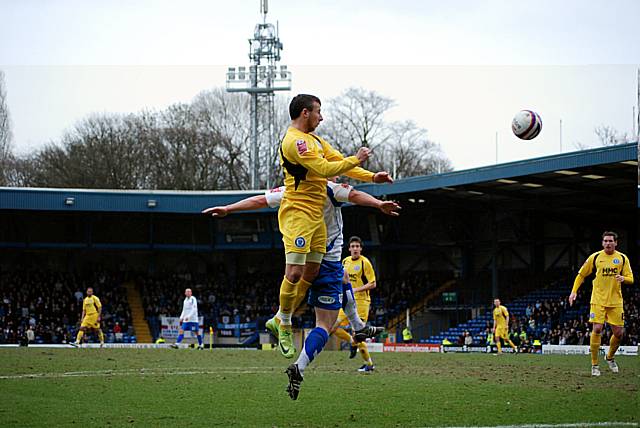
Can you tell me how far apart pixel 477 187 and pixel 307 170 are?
3048 cm

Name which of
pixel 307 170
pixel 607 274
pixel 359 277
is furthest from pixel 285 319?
pixel 359 277

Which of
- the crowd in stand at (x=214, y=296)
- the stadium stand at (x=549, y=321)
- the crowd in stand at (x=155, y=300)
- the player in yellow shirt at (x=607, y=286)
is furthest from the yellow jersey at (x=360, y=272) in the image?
the crowd in stand at (x=214, y=296)

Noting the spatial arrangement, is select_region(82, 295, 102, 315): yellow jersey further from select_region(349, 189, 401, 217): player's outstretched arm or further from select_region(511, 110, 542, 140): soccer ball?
select_region(349, 189, 401, 217): player's outstretched arm

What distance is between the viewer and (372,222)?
47.2m

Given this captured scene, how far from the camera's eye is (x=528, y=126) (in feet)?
60.6

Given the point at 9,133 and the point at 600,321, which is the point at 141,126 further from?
the point at 600,321

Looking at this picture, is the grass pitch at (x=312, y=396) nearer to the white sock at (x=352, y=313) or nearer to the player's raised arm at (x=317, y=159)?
the white sock at (x=352, y=313)

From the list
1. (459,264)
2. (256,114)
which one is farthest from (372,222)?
(256,114)

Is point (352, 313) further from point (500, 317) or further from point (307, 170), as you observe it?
point (500, 317)

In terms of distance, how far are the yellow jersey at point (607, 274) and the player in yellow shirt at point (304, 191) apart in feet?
25.7

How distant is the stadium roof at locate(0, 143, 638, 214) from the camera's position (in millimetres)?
32281

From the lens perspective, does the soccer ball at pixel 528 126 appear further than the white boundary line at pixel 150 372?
Yes

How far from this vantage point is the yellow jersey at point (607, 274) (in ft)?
51.5

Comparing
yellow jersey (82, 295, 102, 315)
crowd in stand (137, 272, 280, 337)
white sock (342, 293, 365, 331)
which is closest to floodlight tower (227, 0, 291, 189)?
crowd in stand (137, 272, 280, 337)
